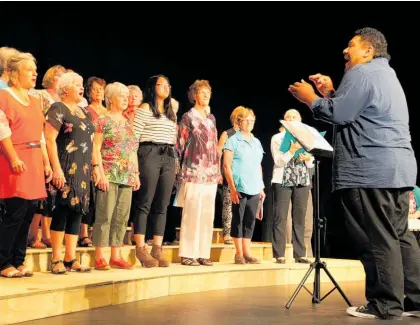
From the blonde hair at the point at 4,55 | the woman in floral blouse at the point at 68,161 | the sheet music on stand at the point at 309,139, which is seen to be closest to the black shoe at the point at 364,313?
the sheet music on stand at the point at 309,139

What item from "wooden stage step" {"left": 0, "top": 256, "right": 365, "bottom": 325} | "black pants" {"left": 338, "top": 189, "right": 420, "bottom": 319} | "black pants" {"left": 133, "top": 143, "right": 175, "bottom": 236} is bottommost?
"wooden stage step" {"left": 0, "top": 256, "right": 365, "bottom": 325}

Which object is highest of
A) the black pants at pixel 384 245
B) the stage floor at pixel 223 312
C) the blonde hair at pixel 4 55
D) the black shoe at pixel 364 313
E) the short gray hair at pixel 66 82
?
the blonde hair at pixel 4 55

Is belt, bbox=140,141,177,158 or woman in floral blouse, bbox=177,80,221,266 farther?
woman in floral blouse, bbox=177,80,221,266

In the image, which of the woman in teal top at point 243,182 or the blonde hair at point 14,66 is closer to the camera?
the blonde hair at point 14,66

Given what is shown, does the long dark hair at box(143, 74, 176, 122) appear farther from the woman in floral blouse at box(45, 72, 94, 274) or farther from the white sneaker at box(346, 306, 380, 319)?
the white sneaker at box(346, 306, 380, 319)

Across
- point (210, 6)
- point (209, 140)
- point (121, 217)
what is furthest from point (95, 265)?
point (210, 6)

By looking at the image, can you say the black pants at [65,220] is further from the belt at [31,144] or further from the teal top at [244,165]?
the teal top at [244,165]

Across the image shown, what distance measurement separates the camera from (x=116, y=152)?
4855 mm

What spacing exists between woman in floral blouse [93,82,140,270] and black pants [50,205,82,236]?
347mm

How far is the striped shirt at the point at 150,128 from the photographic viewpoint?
5.12 m

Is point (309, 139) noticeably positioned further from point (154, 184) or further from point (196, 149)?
point (196, 149)

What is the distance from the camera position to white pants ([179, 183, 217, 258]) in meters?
5.45

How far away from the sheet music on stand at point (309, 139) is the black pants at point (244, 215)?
1.78m

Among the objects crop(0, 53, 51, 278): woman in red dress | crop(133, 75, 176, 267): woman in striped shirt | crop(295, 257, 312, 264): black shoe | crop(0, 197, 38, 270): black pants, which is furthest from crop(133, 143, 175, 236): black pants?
crop(295, 257, 312, 264): black shoe
